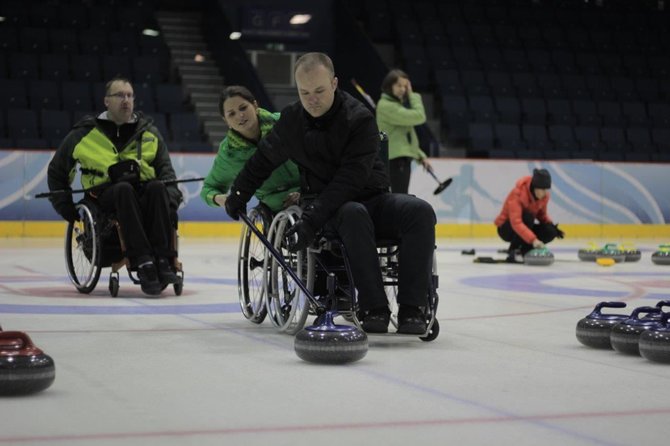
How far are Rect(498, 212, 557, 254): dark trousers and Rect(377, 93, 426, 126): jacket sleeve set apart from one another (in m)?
1.13

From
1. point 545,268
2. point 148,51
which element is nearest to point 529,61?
point 148,51

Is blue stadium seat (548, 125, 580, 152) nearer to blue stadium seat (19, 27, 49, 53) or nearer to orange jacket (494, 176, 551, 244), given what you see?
blue stadium seat (19, 27, 49, 53)

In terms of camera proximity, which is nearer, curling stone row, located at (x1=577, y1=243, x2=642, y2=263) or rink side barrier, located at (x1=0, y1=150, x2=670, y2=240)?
curling stone row, located at (x1=577, y1=243, x2=642, y2=263)

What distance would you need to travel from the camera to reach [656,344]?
2.98 metres

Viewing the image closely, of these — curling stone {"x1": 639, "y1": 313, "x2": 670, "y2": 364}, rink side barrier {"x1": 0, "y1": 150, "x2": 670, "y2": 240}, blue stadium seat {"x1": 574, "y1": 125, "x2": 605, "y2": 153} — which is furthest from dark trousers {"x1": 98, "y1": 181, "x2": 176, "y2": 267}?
blue stadium seat {"x1": 574, "y1": 125, "x2": 605, "y2": 153}

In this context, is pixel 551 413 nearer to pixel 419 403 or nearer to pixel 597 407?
pixel 597 407

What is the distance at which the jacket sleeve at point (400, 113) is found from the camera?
7.33 metres

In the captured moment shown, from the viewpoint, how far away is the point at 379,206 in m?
3.49

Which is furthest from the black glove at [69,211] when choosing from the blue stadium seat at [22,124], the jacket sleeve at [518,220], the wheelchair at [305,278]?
the blue stadium seat at [22,124]

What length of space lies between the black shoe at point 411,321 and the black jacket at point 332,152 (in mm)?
367

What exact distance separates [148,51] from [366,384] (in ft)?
38.0

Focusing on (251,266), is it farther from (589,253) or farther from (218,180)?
(589,253)

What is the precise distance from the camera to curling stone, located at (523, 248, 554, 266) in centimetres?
764

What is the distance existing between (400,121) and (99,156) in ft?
9.16
